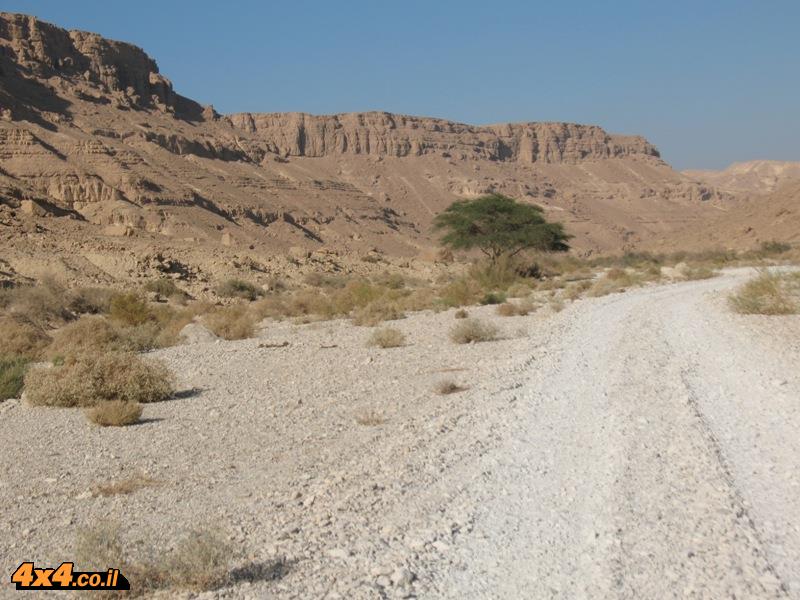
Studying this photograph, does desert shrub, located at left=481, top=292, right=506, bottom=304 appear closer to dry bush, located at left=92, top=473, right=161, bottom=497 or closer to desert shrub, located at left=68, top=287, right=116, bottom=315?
desert shrub, located at left=68, top=287, right=116, bottom=315

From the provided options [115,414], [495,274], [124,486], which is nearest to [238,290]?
[495,274]

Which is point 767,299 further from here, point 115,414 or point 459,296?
point 115,414

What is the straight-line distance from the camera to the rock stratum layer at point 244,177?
46781 mm

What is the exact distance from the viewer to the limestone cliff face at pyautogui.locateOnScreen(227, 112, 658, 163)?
131500 mm

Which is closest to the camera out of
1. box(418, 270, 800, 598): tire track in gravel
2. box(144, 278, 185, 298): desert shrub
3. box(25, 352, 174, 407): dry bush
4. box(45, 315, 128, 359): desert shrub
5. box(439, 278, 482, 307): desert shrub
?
box(418, 270, 800, 598): tire track in gravel

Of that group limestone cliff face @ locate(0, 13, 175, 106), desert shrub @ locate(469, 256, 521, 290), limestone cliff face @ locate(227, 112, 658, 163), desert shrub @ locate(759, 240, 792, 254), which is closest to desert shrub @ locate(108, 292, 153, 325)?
desert shrub @ locate(469, 256, 521, 290)

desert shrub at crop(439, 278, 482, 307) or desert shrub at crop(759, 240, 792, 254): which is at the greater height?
desert shrub at crop(759, 240, 792, 254)

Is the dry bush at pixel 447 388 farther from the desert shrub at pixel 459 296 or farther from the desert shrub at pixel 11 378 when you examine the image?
the desert shrub at pixel 459 296

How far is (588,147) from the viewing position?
15700 centimetres

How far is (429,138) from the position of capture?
141 m

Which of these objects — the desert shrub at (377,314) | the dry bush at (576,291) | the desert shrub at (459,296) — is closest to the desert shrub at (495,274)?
the dry bush at (576,291)

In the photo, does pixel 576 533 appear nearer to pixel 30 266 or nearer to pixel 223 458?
pixel 223 458

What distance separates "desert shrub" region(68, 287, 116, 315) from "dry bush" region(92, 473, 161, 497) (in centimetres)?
2248

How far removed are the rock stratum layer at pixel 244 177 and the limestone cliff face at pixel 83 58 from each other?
217mm
